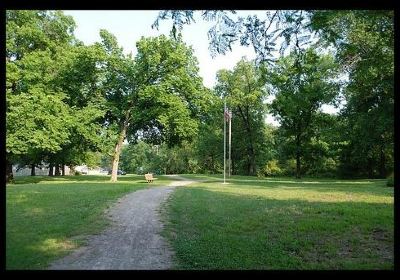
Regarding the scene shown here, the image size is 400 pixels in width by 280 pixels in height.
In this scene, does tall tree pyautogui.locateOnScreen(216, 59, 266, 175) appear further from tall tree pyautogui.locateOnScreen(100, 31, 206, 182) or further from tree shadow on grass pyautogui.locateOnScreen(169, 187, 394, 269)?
tree shadow on grass pyautogui.locateOnScreen(169, 187, 394, 269)

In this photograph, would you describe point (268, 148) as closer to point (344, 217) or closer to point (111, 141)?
point (111, 141)

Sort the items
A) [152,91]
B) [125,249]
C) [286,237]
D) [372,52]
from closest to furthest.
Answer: [125,249], [372,52], [286,237], [152,91]

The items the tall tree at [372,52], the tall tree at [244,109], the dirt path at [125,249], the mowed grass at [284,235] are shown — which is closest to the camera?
the tall tree at [372,52]

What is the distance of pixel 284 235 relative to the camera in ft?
31.4

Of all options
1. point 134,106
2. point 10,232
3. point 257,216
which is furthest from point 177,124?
point 10,232

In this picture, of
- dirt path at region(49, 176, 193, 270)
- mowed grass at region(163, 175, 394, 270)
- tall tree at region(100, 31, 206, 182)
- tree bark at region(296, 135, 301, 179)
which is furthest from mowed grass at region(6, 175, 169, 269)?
tree bark at region(296, 135, 301, 179)

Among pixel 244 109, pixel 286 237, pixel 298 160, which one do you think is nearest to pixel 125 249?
pixel 286 237

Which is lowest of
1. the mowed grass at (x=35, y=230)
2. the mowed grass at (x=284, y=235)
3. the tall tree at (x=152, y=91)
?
the mowed grass at (x=284, y=235)

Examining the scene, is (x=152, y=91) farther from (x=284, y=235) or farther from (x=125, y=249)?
(x=125, y=249)

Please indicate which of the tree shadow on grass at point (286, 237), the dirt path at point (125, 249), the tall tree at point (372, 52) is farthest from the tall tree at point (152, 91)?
the tall tree at point (372, 52)

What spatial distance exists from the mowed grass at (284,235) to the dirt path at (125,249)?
0.34 meters

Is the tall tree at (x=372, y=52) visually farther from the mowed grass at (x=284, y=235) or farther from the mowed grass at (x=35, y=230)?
the mowed grass at (x=35, y=230)

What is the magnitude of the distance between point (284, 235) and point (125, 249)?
4.05 m

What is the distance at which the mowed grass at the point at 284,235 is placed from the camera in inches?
282
